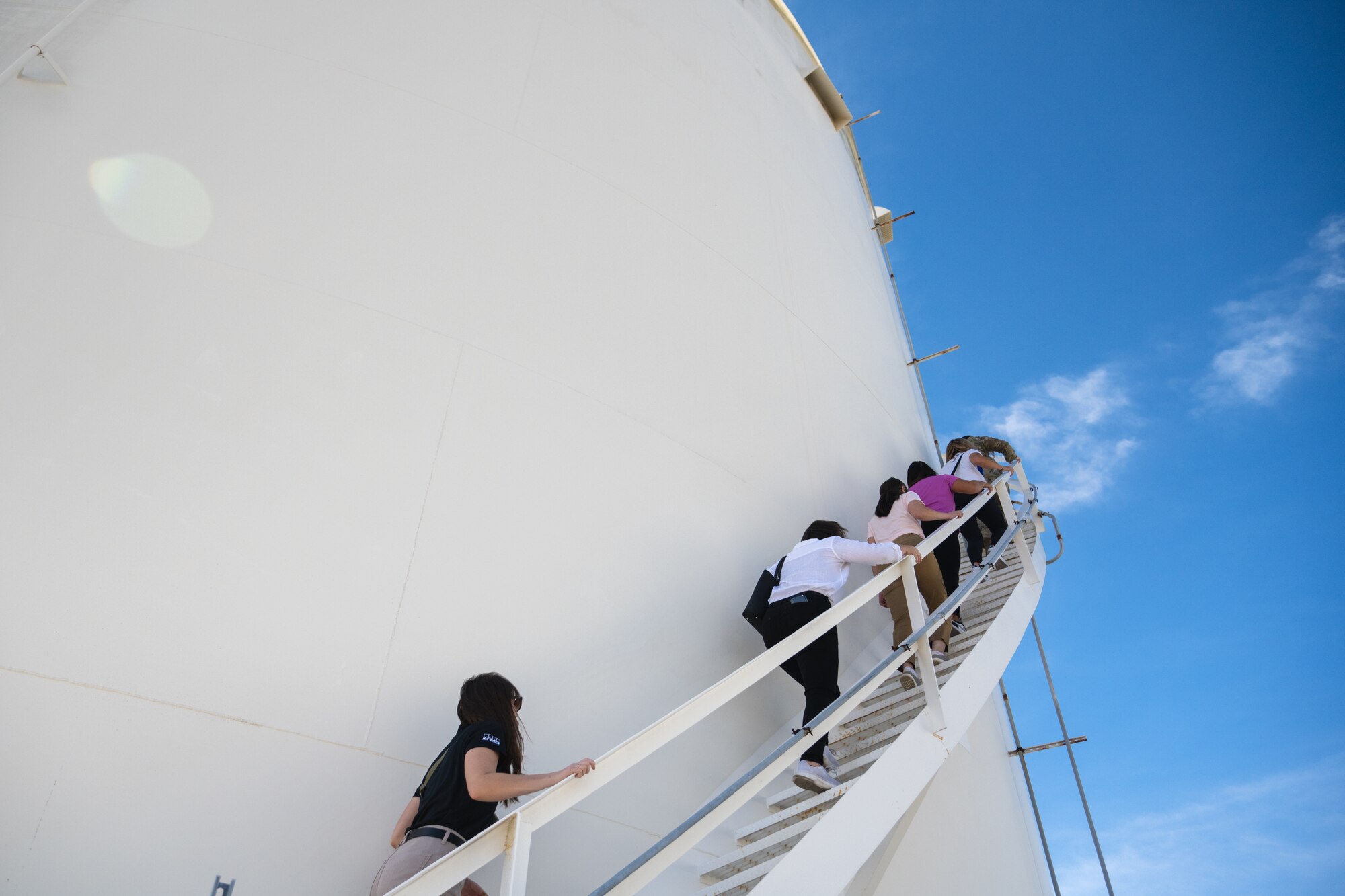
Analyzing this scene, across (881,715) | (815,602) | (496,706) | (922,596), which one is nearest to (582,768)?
(496,706)

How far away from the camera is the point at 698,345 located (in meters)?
5.66

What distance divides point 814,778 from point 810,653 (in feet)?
2.08

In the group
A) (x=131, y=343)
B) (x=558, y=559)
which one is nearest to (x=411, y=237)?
(x=131, y=343)

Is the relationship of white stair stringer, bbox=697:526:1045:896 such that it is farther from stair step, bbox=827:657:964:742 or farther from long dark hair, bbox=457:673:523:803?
long dark hair, bbox=457:673:523:803

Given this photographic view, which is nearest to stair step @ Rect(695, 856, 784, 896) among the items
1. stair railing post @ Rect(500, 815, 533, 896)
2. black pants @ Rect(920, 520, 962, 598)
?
stair railing post @ Rect(500, 815, 533, 896)

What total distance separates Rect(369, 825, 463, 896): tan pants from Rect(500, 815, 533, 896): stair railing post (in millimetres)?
632

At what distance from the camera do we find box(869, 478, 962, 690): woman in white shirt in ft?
17.6

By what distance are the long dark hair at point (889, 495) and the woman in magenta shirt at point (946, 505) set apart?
9.6 inches

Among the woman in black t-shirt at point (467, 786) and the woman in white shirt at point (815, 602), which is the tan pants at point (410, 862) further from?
the woman in white shirt at point (815, 602)

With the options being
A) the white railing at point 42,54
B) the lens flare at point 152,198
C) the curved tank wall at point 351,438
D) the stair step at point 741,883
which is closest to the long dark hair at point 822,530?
the curved tank wall at point 351,438

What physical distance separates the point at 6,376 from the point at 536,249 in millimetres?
2539

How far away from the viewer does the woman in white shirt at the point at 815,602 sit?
169 inches

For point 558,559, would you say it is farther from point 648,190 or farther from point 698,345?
point 648,190

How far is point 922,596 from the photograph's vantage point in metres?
5.43
